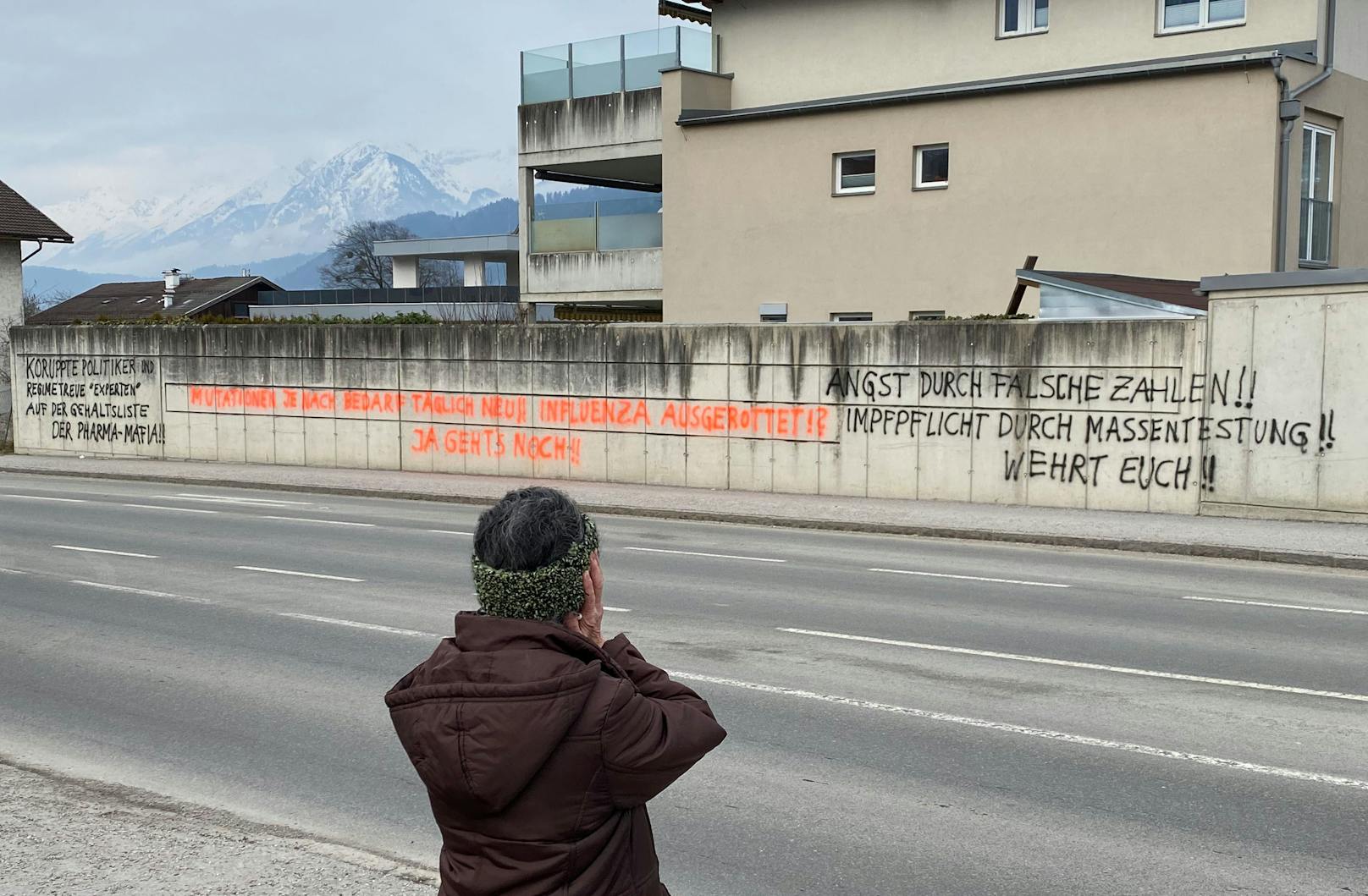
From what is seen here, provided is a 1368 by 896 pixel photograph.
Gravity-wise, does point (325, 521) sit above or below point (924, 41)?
below

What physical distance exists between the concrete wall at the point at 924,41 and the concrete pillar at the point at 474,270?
145ft

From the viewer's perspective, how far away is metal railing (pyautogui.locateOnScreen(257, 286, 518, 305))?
55250mm

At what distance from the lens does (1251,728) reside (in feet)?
24.4

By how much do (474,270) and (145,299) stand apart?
21.2m

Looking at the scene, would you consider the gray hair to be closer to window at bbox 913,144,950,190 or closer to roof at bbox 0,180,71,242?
window at bbox 913,144,950,190

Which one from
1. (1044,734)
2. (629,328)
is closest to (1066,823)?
(1044,734)

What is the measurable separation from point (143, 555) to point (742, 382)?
9055mm

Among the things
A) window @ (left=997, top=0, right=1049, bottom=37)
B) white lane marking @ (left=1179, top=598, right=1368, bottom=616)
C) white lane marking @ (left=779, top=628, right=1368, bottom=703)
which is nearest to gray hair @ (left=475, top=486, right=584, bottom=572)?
white lane marking @ (left=779, top=628, right=1368, bottom=703)

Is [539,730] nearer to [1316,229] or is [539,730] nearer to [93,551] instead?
[93,551]

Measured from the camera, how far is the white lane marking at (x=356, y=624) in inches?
403

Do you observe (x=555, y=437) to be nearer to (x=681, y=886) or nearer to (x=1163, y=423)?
(x=1163, y=423)

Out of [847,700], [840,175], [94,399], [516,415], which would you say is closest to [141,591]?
[847,700]

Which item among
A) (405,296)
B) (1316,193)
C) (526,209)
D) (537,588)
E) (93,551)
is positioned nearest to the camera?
(537,588)

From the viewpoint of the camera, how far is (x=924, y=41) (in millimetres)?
26203
